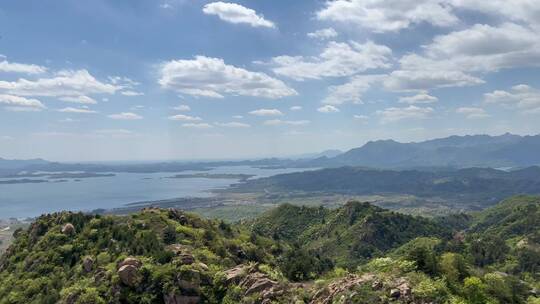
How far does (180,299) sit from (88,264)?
19.2 m

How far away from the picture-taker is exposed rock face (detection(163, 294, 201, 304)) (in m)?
45.8

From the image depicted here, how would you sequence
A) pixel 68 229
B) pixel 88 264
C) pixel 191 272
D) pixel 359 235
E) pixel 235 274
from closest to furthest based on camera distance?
1. pixel 235 274
2. pixel 191 272
3. pixel 88 264
4. pixel 68 229
5. pixel 359 235

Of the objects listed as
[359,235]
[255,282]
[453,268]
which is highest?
[453,268]

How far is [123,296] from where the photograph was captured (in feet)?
156

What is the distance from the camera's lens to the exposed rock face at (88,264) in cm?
5731

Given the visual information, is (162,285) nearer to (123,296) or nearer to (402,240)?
(123,296)

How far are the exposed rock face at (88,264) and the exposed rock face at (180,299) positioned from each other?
1705 cm

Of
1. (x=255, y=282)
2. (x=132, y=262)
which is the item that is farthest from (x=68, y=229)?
(x=255, y=282)

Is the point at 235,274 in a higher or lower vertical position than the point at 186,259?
lower

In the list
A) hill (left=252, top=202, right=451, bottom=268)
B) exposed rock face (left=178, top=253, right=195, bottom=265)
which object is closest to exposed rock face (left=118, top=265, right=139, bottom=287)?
exposed rock face (left=178, top=253, right=195, bottom=265)

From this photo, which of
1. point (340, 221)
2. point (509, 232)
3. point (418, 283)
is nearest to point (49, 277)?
point (418, 283)

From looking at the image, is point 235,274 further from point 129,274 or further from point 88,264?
point 88,264

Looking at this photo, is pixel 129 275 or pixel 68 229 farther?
pixel 68 229

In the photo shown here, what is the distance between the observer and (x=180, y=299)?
45938 millimetres
